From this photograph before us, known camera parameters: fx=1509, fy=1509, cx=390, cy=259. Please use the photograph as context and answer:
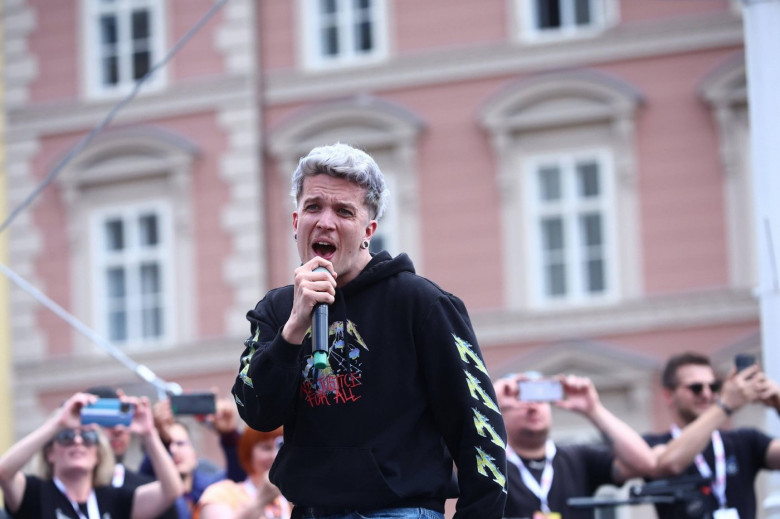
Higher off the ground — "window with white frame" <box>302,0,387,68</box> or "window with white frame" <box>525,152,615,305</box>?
"window with white frame" <box>302,0,387,68</box>

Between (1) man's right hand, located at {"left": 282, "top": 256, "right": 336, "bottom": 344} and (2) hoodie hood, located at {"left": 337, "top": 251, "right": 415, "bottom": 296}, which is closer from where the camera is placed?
(1) man's right hand, located at {"left": 282, "top": 256, "right": 336, "bottom": 344}

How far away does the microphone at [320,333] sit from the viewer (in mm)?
3602

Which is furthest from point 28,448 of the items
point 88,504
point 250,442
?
point 250,442

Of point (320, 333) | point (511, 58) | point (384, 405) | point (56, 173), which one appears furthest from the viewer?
point (511, 58)

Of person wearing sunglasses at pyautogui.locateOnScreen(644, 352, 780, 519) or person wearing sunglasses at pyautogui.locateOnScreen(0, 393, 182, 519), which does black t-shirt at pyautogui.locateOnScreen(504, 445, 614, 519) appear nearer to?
person wearing sunglasses at pyautogui.locateOnScreen(644, 352, 780, 519)

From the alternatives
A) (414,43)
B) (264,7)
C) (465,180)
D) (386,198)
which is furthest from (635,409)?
(386,198)

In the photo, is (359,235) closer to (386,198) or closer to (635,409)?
(386,198)

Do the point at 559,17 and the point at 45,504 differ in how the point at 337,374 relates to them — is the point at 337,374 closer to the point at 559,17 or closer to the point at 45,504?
the point at 45,504

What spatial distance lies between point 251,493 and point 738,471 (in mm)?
2212

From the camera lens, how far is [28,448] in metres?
6.38

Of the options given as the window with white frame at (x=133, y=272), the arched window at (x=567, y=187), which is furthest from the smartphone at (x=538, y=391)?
the window with white frame at (x=133, y=272)

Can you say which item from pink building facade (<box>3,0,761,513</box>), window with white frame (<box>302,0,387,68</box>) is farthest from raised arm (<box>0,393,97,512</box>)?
window with white frame (<box>302,0,387,68</box>)

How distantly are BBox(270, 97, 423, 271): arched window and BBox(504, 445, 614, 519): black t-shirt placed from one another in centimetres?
1134

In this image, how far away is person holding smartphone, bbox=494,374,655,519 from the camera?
650cm
